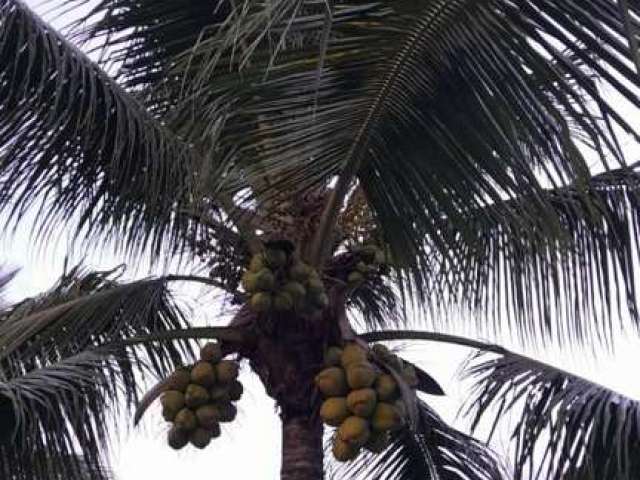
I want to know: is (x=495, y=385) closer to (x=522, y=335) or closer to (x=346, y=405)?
(x=522, y=335)

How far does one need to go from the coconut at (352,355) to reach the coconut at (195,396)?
2.01 ft

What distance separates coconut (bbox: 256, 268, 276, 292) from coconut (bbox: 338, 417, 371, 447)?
640mm

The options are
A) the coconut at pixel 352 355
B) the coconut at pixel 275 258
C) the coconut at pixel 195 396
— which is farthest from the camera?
the coconut at pixel 195 396

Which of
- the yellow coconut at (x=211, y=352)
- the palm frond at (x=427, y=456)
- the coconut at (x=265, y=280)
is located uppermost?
the coconut at (x=265, y=280)

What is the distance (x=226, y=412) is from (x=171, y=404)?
24 cm

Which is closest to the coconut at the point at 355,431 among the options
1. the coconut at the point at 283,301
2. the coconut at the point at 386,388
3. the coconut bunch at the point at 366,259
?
the coconut at the point at 386,388

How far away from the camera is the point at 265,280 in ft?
15.3

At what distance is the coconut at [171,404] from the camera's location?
15.7 feet

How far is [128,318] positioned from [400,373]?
5.40ft

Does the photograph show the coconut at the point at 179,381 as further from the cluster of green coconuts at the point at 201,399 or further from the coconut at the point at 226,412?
the coconut at the point at 226,412

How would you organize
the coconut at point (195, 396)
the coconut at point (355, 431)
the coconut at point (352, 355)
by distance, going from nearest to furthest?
the coconut at point (355, 431) → the coconut at point (352, 355) → the coconut at point (195, 396)

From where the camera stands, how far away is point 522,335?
204 inches

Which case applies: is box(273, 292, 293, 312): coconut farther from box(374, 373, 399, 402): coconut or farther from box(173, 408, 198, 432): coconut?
box(173, 408, 198, 432): coconut

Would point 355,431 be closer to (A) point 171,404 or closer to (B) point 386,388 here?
(B) point 386,388
